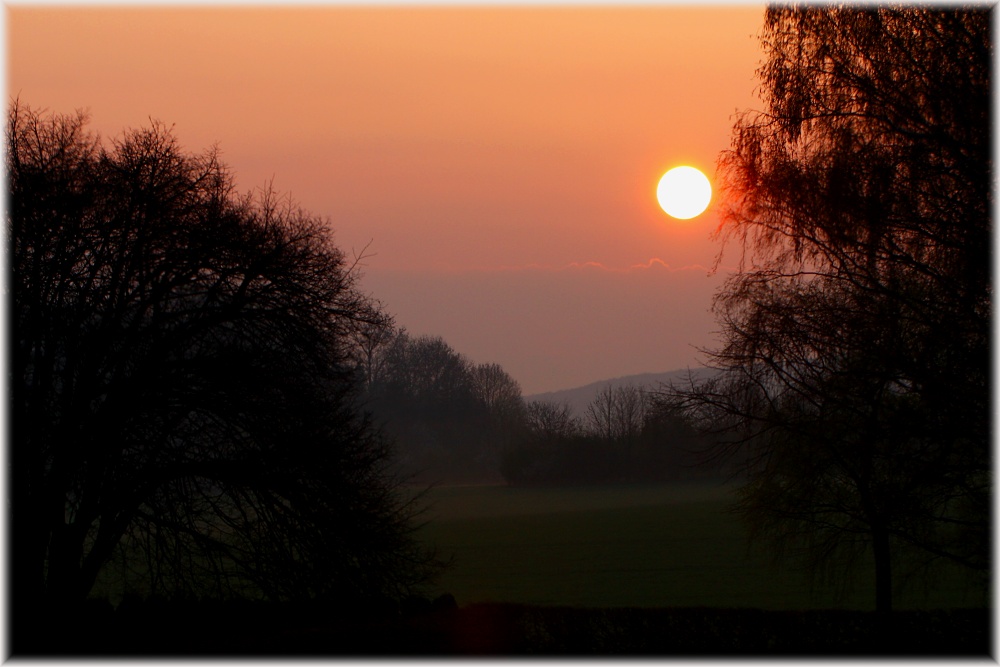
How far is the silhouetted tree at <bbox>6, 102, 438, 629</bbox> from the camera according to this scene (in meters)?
15.0

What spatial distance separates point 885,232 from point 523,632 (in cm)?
724

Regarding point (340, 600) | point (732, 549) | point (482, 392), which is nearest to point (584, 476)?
point (482, 392)

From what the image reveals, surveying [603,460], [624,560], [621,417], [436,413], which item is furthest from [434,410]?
[624,560]

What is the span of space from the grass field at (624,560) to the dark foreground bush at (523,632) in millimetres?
6039

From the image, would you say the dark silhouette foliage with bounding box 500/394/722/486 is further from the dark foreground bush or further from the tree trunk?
the dark foreground bush

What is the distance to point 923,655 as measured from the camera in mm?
12750

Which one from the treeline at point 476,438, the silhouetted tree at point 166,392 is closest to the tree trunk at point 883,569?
the silhouetted tree at point 166,392

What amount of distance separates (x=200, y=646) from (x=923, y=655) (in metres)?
9.43

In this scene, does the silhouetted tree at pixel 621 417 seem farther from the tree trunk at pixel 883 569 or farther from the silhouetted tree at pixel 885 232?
the silhouetted tree at pixel 885 232

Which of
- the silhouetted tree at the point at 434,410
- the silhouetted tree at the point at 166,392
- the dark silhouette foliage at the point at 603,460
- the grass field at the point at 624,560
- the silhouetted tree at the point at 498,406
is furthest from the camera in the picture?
the silhouetted tree at the point at 498,406

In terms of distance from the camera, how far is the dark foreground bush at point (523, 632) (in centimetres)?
1257

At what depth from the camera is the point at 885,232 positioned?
12.3m

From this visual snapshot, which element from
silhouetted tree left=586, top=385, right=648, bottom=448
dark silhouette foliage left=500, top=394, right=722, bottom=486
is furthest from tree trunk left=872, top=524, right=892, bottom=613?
dark silhouette foliage left=500, top=394, right=722, bottom=486

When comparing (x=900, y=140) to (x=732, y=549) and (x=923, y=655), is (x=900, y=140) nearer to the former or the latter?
(x=923, y=655)
